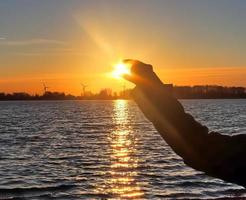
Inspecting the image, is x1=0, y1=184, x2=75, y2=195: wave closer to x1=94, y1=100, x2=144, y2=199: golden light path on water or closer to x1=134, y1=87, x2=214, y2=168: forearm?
x1=94, y1=100, x2=144, y2=199: golden light path on water

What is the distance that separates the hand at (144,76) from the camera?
2.25m

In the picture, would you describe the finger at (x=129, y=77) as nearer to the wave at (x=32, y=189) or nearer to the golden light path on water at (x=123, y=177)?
the golden light path on water at (x=123, y=177)

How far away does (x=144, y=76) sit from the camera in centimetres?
225

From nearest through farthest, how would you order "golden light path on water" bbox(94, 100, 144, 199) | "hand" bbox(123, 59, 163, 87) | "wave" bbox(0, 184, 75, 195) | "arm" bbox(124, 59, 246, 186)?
"arm" bbox(124, 59, 246, 186) → "hand" bbox(123, 59, 163, 87) → "golden light path on water" bbox(94, 100, 144, 199) → "wave" bbox(0, 184, 75, 195)

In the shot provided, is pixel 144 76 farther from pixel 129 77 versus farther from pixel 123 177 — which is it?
pixel 123 177

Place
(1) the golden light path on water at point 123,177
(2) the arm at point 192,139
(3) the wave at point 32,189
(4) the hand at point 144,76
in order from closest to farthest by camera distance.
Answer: (2) the arm at point 192,139 < (4) the hand at point 144,76 < (1) the golden light path on water at point 123,177 < (3) the wave at point 32,189

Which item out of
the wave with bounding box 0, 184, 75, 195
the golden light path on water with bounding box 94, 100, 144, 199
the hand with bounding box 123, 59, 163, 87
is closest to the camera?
the hand with bounding box 123, 59, 163, 87

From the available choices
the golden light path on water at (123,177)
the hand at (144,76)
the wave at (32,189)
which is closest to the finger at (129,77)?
the hand at (144,76)

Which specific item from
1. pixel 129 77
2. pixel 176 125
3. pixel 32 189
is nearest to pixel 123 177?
pixel 32 189

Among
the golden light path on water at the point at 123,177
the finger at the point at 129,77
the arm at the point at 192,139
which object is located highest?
the finger at the point at 129,77

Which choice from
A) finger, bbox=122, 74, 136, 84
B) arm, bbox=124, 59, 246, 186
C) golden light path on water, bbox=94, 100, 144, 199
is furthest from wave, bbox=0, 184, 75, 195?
arm, bbox=124, 59, 246, 186

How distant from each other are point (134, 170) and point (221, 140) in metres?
40.4

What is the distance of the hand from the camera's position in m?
2.25

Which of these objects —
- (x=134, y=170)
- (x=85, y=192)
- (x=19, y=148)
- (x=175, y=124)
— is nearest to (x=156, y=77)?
(x=175, y=124)
